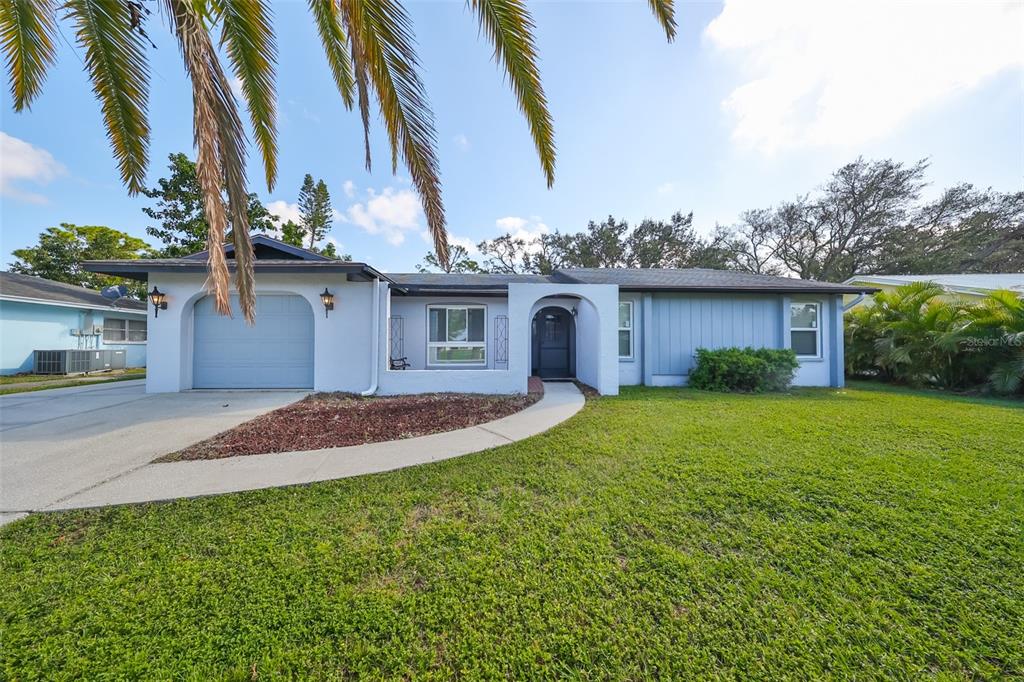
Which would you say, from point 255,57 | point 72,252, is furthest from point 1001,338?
point 72,252

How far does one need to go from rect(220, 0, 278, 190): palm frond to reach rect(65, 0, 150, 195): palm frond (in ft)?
2.43

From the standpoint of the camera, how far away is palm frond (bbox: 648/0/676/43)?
3008mm

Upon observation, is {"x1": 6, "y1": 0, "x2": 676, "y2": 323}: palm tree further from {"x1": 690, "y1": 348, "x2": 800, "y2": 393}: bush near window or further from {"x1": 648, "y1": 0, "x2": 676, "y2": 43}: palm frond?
{"x1": 690, "y1": 348, "x2": 800, "y2": 393}: bush near window

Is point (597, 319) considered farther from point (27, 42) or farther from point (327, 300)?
point (27, 42)

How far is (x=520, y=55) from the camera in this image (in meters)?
2.90

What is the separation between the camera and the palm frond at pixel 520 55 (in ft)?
9.10

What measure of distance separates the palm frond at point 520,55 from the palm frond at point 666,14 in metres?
0.03

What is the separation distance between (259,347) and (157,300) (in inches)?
80.7

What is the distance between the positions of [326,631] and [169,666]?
62 centimetres

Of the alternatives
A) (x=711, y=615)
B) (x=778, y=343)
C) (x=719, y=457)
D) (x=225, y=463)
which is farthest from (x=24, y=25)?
(x=778, y=343)

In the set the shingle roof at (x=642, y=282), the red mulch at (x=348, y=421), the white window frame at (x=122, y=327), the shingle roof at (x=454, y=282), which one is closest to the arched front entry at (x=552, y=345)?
the shingle roof at (x=642, y=282)

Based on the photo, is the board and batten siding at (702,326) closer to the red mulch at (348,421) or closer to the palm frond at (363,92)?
the red mulch at (348,421)

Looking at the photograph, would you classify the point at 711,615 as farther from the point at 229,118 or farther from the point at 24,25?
the point at 24,25

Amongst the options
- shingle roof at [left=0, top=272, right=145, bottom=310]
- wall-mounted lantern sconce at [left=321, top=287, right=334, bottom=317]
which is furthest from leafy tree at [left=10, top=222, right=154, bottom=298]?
wall-mounted lantern sconce at [left=321, top=287, right=334, bottom=317]
